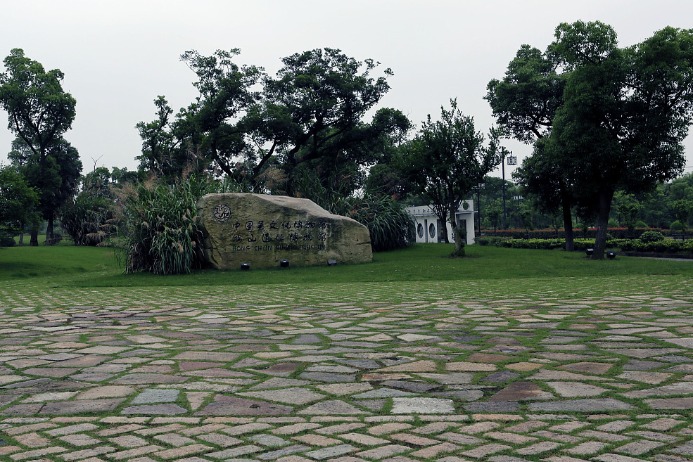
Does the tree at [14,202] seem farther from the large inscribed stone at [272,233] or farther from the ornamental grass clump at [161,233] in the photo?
the large inscribed stone at [272,233]

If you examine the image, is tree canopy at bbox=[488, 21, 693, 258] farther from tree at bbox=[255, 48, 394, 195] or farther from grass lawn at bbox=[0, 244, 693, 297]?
tree at bbox=[255, 48, 394, 195]

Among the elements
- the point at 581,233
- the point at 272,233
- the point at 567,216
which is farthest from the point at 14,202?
the point at 581,233

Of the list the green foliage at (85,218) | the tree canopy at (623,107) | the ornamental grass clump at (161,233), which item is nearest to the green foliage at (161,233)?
the ornamental grass clump at (161,233)

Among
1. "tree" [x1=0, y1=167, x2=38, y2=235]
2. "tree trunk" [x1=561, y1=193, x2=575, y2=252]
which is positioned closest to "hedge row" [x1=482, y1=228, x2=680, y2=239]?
"tree trunk" [x1=561, y1=193, x2=575, y2=252]

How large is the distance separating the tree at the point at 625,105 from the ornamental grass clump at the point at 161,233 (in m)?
10.3

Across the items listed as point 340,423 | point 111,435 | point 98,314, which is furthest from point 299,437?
point 98,314

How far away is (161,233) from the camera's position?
660 inches

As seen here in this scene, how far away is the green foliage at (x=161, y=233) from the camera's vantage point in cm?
1653

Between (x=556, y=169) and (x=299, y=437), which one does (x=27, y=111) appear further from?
(x=299, y=437)

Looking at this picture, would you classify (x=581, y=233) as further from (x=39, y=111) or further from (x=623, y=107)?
(x=39, y=111)

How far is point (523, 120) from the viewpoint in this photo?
27594 mm

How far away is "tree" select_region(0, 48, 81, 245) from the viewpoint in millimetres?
33594

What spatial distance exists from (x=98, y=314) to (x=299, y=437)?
556cm

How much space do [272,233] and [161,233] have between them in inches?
115
